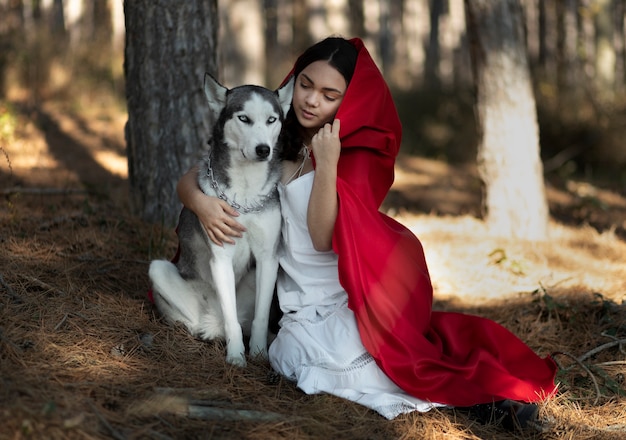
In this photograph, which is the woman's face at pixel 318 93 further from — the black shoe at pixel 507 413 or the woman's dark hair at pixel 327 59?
the black shoe at pixel 507 413

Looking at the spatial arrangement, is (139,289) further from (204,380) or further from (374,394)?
(374,394)

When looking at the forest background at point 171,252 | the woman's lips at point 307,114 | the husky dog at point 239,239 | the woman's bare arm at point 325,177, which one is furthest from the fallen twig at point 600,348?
the woman's lips at point 307,114

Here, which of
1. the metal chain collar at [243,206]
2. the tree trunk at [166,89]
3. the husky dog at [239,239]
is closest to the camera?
the husky dog at [239,239]

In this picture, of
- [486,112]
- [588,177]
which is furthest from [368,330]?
[588,177]

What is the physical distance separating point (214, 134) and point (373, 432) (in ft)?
6.20

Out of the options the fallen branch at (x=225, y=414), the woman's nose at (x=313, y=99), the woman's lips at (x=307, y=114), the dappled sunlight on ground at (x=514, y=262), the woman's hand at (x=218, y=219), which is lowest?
the dappled sunlight on ground at (x=514, y=262)

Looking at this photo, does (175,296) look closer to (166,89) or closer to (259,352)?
(259,352)

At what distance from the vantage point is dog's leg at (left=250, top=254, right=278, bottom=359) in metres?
3.77

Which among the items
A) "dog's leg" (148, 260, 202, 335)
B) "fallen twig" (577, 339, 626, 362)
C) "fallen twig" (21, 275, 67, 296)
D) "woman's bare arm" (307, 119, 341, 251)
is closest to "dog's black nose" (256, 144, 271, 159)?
"woman's bare arm" (307, 119, 341, 251)

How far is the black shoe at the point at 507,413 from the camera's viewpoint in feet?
10.8

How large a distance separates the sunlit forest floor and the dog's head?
119 cm

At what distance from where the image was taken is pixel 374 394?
3428 mm

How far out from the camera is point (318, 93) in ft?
Result: 12.0

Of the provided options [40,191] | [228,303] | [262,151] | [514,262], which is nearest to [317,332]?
[228,303]
